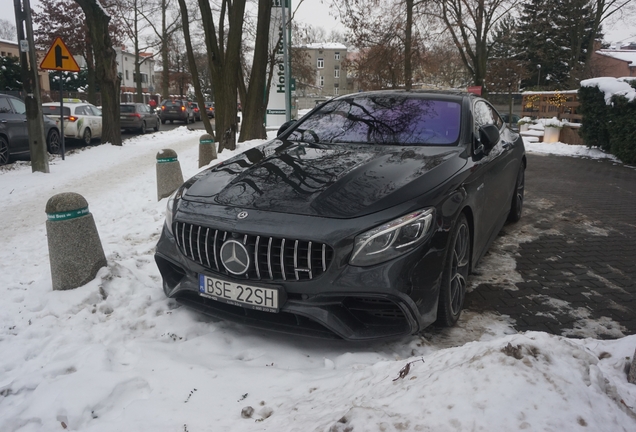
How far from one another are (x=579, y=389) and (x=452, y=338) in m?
1.35

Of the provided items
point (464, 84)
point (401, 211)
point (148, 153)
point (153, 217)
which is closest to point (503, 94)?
point (464, 84)

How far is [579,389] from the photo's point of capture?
186cm

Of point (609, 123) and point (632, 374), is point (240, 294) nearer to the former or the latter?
point (632, 374)

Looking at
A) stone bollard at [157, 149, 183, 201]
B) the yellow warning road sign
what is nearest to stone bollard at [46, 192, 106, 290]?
stone bollard at [157, 149, 183, 201]

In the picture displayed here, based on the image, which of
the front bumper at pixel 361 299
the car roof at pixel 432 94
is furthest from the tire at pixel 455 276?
the car roof at pixel 432 94

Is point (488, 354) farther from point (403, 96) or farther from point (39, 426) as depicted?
point (403, 96)

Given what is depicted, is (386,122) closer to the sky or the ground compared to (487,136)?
closer to the sky

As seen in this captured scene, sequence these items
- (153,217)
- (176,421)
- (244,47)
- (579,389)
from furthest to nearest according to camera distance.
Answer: (244,47), (153,217), (176,421), (579,389)

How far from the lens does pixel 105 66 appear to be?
15.4m

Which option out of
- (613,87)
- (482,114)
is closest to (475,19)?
(613,87)

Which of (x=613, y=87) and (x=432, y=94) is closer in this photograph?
(x=432, y=94)

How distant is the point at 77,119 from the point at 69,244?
15169mm

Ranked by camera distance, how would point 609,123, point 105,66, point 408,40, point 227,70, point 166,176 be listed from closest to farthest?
point 166,176 < point 227,70 < point 609,123 < point 105,66 < point 408,40

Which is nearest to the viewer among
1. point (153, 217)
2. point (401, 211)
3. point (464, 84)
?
point (401, 211)
